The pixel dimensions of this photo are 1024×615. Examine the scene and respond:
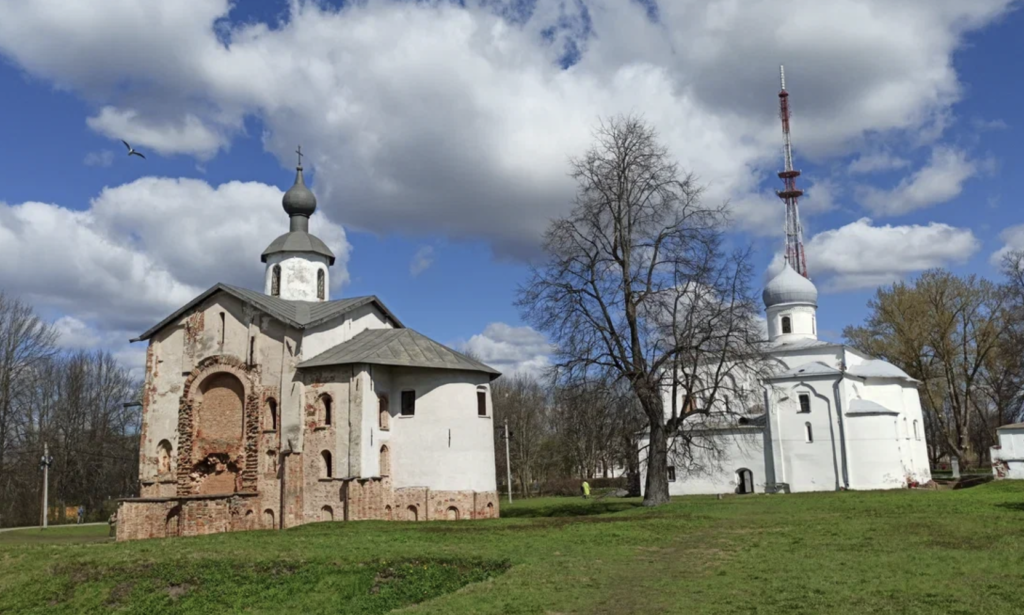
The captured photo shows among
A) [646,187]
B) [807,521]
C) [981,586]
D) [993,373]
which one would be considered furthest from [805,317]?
[981,586]

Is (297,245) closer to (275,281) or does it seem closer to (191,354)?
(275,281)

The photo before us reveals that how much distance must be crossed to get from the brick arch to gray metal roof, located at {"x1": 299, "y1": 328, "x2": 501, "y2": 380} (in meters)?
2.30

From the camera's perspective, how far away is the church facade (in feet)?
85.1

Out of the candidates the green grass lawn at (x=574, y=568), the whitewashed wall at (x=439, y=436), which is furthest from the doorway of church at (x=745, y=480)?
the green grass lawn at (x=574, y=568)

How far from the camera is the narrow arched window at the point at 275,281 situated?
111ft

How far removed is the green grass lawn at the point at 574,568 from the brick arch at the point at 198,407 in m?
5.38

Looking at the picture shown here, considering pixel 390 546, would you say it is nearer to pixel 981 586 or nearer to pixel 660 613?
pixel 660 613

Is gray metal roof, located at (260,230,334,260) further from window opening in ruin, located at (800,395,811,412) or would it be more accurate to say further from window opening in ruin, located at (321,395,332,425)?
window opening in ruin, located at (800,395,811,412)

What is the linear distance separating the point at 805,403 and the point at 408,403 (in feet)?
72.4

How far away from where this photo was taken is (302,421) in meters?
26.6

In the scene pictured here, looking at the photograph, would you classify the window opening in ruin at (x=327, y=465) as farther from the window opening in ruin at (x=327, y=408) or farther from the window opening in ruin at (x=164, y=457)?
the window opening in ruin at (x=164, y=457)

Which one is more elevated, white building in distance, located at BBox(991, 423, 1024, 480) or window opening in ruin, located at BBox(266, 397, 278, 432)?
window opening in ruin, located at BBox(266, 397, 278, 432)

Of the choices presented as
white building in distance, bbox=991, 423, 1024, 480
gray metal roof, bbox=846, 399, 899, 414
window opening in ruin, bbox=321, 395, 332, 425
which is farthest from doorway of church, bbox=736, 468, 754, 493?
window opening in ruin, bbox=321, 395, 332, 425

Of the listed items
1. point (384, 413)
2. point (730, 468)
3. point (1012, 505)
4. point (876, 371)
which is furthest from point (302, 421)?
point (876, 371)
